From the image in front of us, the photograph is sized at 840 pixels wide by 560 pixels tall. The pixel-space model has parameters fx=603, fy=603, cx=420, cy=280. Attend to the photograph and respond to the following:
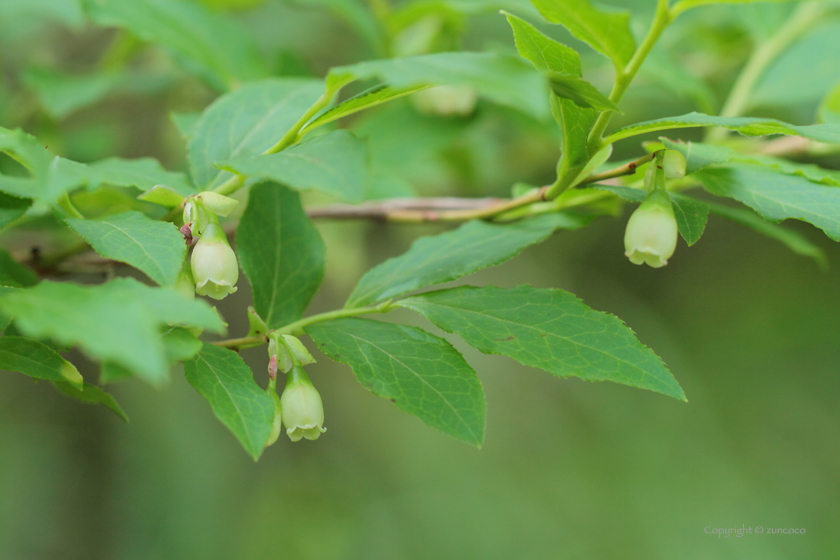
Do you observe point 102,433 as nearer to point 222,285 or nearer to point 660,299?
point 222,285

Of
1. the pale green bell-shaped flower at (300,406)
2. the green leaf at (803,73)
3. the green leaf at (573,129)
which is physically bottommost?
the pale green bell-shaped flower at (300,406)

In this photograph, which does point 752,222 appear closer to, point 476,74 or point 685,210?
point 685,210

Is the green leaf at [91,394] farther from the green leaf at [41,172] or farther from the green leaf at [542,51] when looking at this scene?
the green leaf at [542,51]

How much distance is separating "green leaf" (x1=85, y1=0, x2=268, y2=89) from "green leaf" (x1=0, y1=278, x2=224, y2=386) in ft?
2.33

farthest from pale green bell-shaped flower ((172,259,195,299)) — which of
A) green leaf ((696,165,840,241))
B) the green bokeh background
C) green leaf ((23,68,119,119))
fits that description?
the green bokeh background

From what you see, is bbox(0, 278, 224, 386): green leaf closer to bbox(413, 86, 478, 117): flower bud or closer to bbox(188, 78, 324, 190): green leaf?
Result: bbox(188, 78, 324, 190): green leaf

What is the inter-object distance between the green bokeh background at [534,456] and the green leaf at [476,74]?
1.46m

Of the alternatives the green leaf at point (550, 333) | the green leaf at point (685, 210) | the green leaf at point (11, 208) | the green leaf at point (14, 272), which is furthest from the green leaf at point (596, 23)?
the green leaf at point (14, 272)

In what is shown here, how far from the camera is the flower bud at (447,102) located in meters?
1.20

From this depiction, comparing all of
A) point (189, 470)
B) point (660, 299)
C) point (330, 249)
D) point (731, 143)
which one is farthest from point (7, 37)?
point (660, 299)

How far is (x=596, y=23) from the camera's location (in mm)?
501

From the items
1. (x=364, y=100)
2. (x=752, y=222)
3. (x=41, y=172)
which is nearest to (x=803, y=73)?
(x=752, y=222)

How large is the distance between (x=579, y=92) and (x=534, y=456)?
6.94 ft

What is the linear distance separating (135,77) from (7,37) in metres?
0.31
